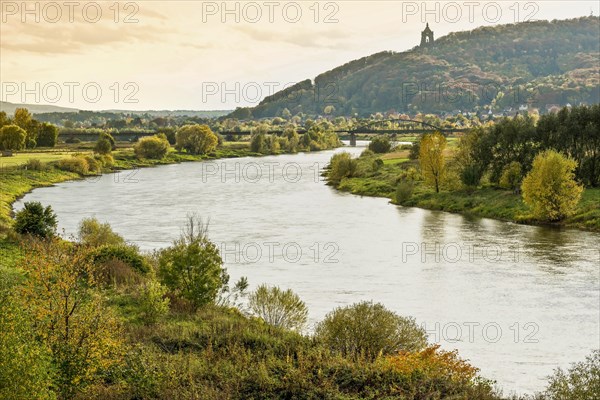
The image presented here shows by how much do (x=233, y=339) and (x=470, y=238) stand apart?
27.6 m

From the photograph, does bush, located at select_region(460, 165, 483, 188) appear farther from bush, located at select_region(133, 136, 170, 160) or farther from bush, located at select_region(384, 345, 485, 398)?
bush, located at select_region(133, 136, 170, 160)

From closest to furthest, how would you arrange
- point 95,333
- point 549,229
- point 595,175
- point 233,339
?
point 95,333
point 233,339
point 549,229
point 595,175

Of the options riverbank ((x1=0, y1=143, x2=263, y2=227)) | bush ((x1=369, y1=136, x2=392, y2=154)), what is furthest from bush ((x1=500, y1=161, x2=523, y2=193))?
bush ((x1=369, y1=136, x2=392, y2=154))

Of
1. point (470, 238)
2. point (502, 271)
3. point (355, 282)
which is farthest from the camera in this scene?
point (470, 238)

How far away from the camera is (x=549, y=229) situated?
4778 centimetres

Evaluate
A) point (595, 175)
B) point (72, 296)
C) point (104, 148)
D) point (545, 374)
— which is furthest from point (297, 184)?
point (72, 296)

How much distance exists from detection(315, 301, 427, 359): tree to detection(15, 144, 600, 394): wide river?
2657mm

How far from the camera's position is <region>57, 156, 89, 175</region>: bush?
9019 cm

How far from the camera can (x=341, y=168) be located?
81.8m

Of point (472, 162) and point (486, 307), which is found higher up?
point (472, 162)

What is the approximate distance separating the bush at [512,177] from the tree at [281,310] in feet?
131

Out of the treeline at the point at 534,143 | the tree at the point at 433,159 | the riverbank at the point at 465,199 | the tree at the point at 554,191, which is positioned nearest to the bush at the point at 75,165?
the riverbank at the point at 465,199

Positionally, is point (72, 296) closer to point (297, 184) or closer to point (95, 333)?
point (95, 333)

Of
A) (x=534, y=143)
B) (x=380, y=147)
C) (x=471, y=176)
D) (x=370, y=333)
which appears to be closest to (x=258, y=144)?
(x=380, y=147)
